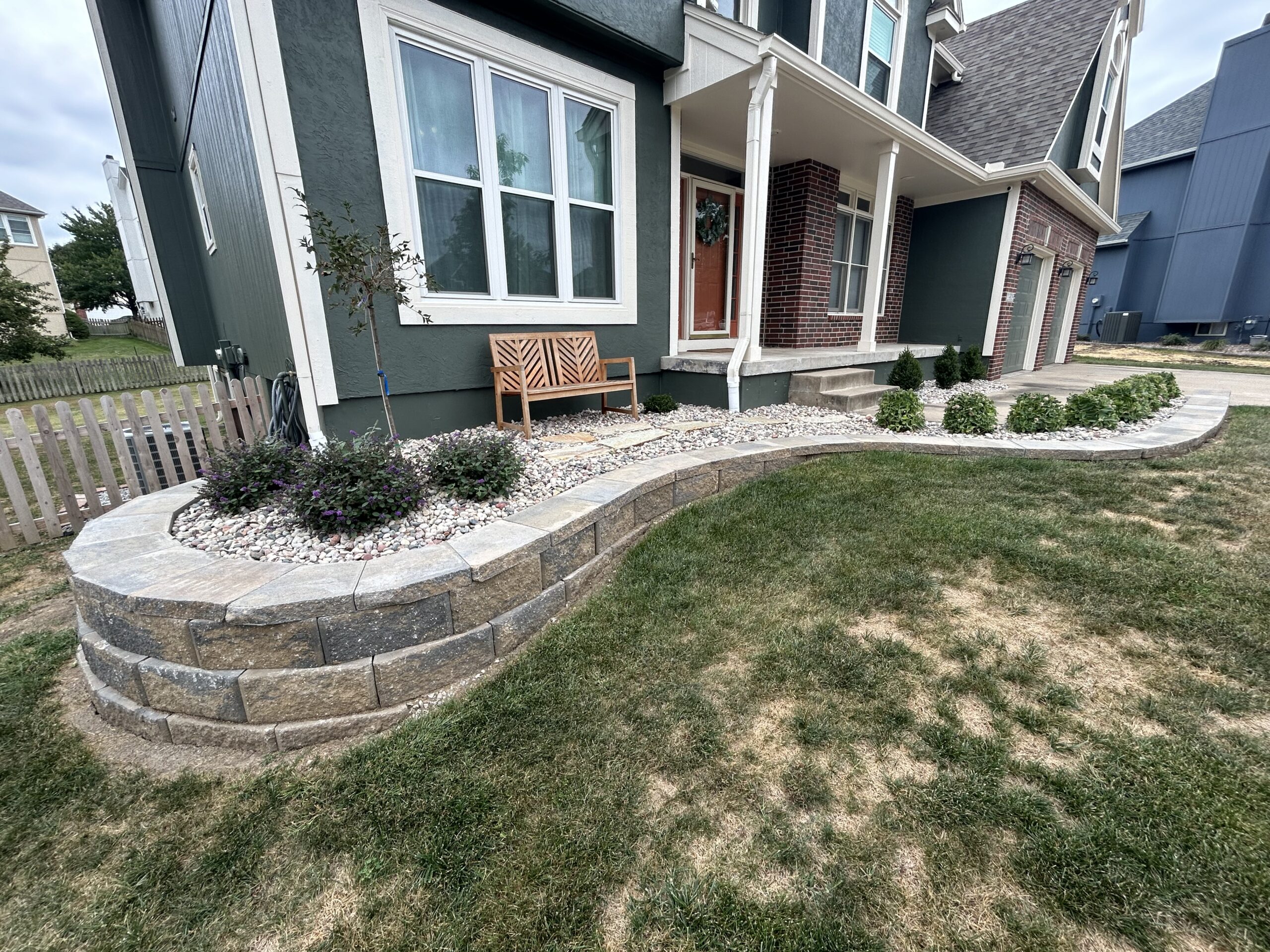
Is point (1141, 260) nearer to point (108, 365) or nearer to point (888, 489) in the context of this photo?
point (888, 489)

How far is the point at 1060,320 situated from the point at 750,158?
11461 mm

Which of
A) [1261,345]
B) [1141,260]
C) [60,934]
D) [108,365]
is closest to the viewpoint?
[60,934]

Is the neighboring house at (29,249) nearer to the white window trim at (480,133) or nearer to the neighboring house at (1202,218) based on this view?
the white window trim at (480,133)

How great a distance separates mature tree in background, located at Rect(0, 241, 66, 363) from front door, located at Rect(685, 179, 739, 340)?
46.4 feet

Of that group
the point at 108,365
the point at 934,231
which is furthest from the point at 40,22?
the point at 934,231

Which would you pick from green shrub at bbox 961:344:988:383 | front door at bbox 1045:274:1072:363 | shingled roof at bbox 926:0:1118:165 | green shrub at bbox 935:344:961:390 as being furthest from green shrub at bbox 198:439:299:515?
front door at bbox 1045:274:1072:363

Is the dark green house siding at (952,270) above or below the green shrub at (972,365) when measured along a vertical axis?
above

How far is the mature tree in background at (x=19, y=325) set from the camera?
10938mm

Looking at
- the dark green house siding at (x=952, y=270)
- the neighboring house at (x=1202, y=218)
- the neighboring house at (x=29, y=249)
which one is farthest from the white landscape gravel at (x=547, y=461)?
the neighboring house at (x=29, y=249)

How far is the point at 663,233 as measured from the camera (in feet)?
18.1

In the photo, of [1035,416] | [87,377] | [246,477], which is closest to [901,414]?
[1035,416]

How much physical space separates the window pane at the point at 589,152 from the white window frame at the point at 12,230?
25.1m

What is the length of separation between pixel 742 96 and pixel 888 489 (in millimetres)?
4178

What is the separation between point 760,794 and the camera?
1.54m
